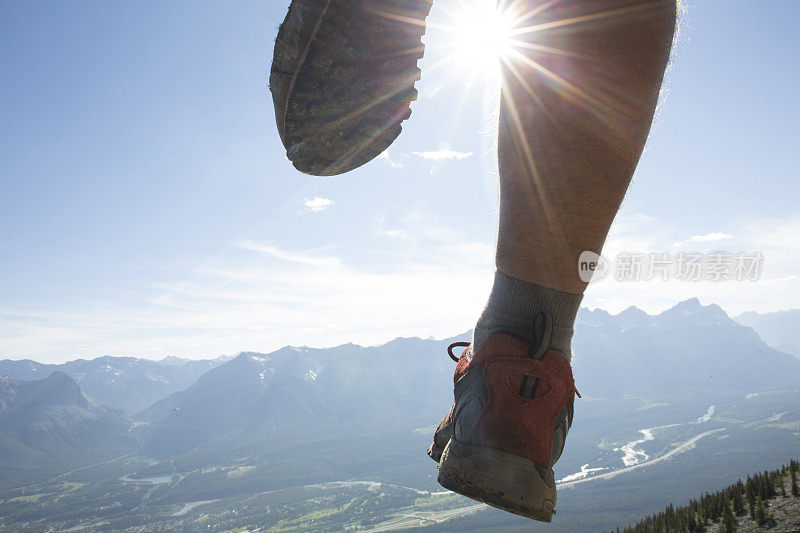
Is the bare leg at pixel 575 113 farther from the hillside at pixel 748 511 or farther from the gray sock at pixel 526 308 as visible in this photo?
the hillside at pixel 748 511

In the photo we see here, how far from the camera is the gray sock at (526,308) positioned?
4.95ft

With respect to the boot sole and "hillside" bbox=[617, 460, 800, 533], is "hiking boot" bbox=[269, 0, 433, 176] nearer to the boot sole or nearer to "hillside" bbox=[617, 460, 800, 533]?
the boot sole

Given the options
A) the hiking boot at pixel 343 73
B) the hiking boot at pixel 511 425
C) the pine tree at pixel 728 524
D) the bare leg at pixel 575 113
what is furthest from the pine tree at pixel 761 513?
the hiking boot at pixel 343 73

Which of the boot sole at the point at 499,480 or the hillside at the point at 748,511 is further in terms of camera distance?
the hillside at the point at 748,511

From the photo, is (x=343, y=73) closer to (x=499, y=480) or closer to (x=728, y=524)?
(x=499, y=480)

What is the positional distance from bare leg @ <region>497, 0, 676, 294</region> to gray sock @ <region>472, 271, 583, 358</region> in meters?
0.19

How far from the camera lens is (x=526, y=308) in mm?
1540

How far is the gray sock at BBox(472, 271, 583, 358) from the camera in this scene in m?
1.51

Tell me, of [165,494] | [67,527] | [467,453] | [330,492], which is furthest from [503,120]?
[165,494]

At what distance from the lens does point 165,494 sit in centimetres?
15825

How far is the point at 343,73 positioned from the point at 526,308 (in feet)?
3.40

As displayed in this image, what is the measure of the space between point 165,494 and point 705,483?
177 metres

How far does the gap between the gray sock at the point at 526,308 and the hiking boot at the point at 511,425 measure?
0.14 feet

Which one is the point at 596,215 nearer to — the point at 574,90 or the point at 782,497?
the point at 574,90
